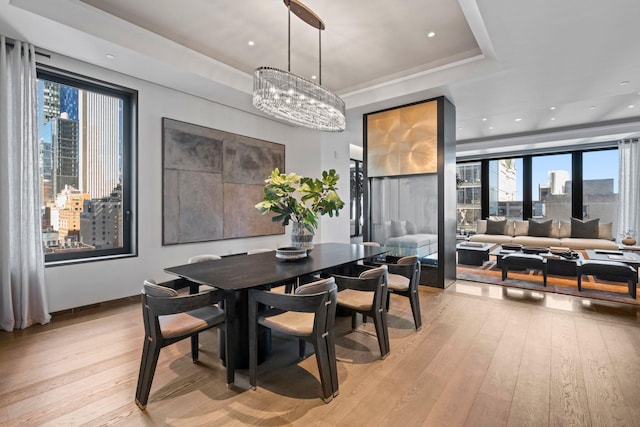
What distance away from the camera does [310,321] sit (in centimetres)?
205

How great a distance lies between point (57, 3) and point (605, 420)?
5087 millimetres

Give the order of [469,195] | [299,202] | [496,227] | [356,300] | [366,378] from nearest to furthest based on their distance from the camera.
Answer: [366,378] < [356,300] < [299,202] < [496,227] < [469,195]

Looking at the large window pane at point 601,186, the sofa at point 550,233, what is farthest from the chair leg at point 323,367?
the large window pane at point 601,186

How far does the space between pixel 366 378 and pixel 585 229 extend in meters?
7.58

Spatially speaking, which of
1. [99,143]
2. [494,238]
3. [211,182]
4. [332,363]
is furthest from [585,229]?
[99,143]

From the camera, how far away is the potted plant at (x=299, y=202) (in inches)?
111

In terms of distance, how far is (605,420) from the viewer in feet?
5.74

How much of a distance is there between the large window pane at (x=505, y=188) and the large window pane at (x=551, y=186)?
0.36 metres

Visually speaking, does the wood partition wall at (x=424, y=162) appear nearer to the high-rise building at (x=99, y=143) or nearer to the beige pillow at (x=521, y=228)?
the high-rise building at (x=99, y=143)

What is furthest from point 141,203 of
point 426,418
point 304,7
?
point 426,418

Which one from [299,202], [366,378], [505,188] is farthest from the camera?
[505,188]

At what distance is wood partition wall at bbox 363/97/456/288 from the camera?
4594mm

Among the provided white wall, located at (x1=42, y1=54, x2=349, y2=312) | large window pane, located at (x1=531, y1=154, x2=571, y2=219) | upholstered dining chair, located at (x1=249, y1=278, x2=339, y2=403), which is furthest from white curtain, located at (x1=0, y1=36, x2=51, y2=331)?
large window pane, located at (x1=531, y1=154, x2=571, y2=219)

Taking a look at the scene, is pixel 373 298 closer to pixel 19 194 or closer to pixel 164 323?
pixel 164 323
